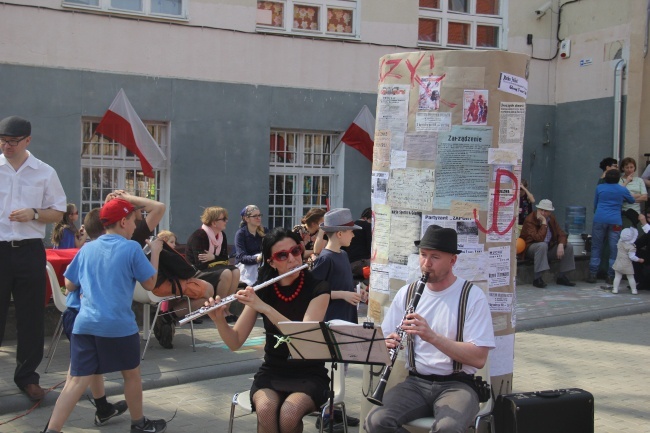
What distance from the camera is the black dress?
16.6 ft

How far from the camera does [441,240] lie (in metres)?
4.82

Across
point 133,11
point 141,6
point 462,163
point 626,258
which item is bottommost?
point 626,258

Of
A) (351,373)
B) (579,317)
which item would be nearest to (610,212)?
(579,317)

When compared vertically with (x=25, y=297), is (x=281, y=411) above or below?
below

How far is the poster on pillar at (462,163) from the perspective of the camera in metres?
5.17

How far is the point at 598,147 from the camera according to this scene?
17.5m

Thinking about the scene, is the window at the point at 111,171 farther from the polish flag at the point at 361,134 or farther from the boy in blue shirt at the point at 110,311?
the boy in blue shirt at the point at 110,311

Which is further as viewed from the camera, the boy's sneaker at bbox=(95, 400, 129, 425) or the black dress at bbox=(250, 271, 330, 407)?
the boy's sneaker at bbox=(95, 400, 129, 425)

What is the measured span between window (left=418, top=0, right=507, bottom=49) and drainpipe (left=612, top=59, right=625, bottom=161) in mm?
2464

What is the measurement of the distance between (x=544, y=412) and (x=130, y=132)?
9892mm

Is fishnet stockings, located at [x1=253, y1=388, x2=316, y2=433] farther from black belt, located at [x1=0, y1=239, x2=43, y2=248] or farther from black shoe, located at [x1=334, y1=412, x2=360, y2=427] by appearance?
black belt, located at [x1=0, y1=239, x2=43, y2=248]

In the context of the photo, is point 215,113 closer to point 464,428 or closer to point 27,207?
point 27,207

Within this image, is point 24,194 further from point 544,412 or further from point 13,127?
point 544,412

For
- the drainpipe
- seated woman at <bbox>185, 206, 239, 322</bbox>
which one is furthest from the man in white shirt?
the drainpipe
